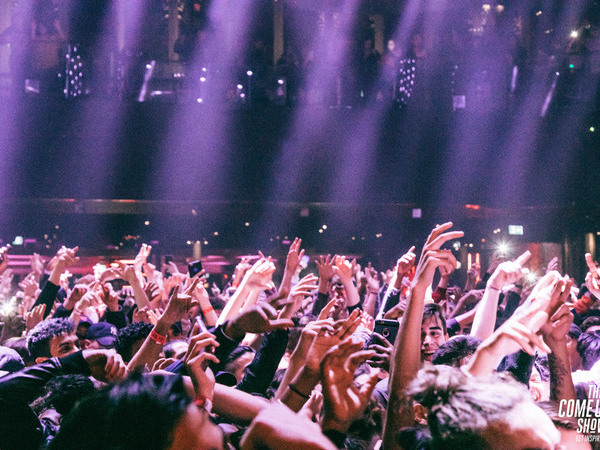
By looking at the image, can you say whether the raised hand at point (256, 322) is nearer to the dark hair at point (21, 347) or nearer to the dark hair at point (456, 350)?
the dark hair at point (456, 350)

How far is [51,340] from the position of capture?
2.99 metres

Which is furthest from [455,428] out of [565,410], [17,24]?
[17,24]

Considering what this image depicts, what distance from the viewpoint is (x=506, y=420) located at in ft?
3.95

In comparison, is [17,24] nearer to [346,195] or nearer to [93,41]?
[93,41]

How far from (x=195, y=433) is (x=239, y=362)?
1.84 metres

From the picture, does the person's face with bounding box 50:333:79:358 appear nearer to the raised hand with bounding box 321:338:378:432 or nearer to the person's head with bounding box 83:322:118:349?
the person's head with bounding box 83:322:118:349

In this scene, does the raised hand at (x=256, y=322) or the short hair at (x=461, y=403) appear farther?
the raised hand at (x=256, y=322)

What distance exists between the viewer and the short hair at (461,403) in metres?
1.20

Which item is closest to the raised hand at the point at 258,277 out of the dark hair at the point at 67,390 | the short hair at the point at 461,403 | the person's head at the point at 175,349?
the person's head at the point at 175,349

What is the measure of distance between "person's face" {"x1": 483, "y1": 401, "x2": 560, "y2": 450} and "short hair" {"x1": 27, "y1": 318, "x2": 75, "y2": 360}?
8.43ft

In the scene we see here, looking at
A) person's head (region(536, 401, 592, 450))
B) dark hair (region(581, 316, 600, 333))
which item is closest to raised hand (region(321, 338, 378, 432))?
person's head (region(536, 401, 592, 450))

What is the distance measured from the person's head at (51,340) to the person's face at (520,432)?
8.25ft

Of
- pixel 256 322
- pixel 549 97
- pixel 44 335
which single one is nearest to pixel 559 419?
pixel 256 322

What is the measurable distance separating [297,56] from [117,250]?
18.6 feet
